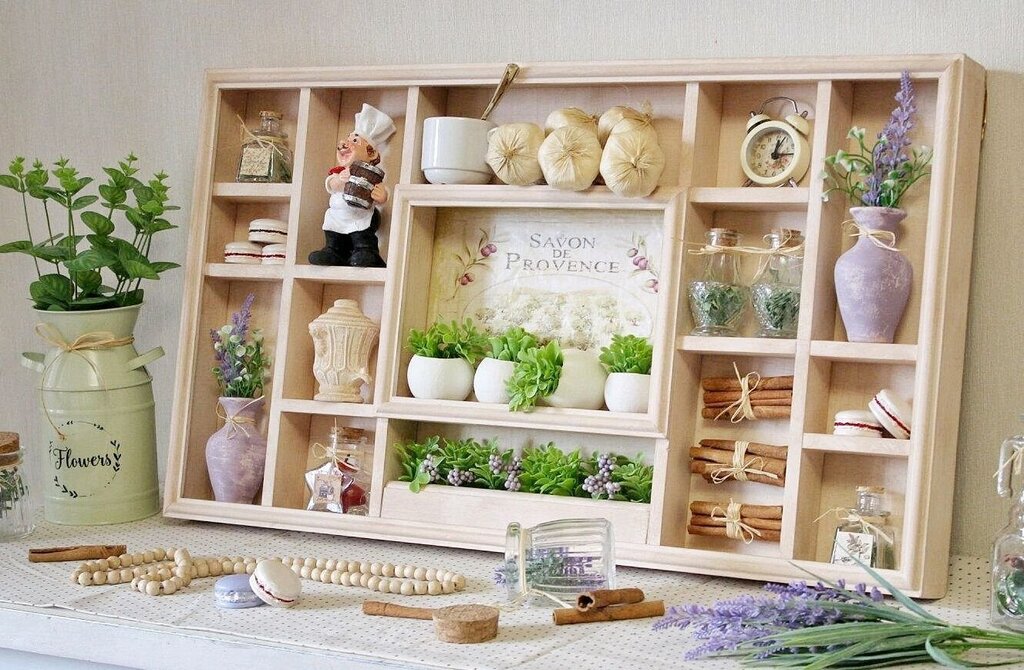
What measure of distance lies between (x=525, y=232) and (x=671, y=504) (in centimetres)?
48

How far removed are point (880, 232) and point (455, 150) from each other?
0.62 m

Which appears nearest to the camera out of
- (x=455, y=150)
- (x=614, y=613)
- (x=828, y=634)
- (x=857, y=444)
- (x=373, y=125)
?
(x=828, y=634)

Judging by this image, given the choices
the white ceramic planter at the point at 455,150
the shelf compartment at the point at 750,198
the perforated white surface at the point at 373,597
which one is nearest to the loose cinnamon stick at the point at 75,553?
the perforated white surface at the point at 373,597

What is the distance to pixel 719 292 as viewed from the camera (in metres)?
1.60

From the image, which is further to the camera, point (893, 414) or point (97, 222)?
point (97, 222)

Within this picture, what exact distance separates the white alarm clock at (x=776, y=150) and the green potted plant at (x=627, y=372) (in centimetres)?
29

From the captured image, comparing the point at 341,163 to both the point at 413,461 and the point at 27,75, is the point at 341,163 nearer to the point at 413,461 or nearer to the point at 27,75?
the point at 413,461

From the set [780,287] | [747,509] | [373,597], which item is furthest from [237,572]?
[780,287]

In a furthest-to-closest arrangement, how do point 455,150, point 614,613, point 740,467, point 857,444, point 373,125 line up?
point 373,125
point 455,150
point 740,467
point 857,444
point 614,613

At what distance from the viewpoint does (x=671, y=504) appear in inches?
63.6

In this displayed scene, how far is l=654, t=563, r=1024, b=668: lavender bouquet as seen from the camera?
45.5 inches

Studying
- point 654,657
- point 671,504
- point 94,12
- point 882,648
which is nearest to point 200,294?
point 94,12

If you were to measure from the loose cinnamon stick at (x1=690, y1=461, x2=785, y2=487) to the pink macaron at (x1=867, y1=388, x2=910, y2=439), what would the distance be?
0.53 ft

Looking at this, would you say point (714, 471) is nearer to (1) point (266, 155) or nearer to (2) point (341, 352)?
(2) point (341, 352)
